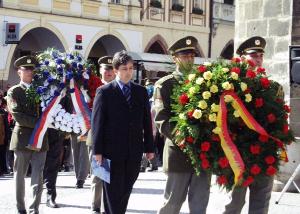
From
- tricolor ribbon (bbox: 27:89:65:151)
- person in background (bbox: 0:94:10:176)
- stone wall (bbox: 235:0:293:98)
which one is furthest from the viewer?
person in background (bbox: 0:94:10:176)

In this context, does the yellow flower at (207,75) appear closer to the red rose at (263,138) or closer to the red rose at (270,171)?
the red rose at (263,138)

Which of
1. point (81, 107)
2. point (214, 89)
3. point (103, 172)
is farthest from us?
point (81, 107)

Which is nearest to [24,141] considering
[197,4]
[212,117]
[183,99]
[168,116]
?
[168,116]

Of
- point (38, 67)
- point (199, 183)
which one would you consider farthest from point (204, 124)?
point (38, 67)

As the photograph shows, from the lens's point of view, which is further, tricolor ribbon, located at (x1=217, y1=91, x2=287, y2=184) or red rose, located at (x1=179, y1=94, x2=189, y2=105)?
red rose, located at (x1=179, y1=94, x2=189, y2=105)

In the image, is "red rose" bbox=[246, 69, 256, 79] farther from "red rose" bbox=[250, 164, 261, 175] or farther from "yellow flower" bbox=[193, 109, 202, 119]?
"red rose" bbox=[250, 164, 261, 175]

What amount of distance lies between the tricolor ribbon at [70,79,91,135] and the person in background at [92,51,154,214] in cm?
238

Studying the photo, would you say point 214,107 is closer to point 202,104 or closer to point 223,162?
point 202,104

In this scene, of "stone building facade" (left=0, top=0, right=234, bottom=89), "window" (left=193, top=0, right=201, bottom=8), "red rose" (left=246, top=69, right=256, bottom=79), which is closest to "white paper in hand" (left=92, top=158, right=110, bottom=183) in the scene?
"red rose" (left=246, top=69, right=256, bottom=79)

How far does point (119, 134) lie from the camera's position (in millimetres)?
6863

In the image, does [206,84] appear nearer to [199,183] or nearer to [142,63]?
[199,183]

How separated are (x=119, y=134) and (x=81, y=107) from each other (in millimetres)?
2611

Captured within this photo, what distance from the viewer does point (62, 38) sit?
1155 inches

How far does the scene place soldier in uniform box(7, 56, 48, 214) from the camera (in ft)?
28.1
